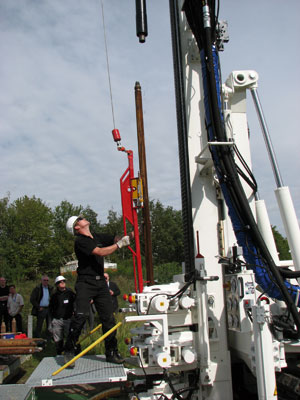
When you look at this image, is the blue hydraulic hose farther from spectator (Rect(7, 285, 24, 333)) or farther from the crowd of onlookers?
spectator (Rect(7, 285, 24, 333))

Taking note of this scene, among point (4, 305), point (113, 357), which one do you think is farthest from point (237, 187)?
point (4, 305)

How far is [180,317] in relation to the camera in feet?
12.6

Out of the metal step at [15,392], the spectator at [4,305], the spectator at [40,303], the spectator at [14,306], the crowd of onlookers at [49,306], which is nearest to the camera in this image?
the metal step at [15,392]

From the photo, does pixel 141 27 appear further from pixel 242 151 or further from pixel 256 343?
pixel 256 343

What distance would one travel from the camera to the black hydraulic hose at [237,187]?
139 inches

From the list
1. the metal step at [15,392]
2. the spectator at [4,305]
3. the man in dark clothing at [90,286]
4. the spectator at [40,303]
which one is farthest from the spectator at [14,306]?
the metal step at [15,392]

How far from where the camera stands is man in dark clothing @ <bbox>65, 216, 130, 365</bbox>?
4875 millimetres

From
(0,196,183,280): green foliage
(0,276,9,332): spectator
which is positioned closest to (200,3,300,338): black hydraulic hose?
(0,276,9,332): spectator

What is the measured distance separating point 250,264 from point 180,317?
0.90 meters

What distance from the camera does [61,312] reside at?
25.8ft

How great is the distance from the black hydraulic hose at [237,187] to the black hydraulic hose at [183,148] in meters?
0.48

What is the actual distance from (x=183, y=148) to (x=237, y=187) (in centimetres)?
90

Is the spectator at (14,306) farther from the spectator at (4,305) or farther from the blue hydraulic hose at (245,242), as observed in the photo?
the blue hydraulic hose at (245,242)

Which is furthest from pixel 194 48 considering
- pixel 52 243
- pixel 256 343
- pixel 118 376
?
pixel 52 243
